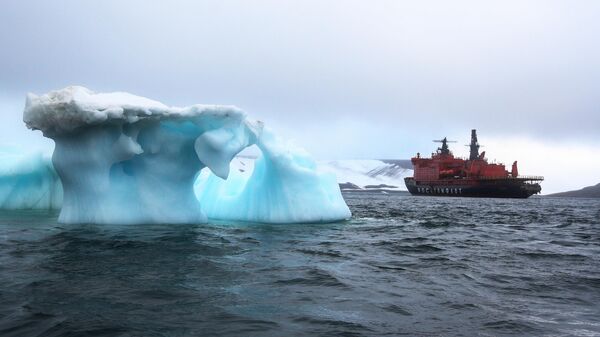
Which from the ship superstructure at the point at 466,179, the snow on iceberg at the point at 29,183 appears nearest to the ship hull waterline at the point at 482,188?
the ship superstructure at the point at 466,179

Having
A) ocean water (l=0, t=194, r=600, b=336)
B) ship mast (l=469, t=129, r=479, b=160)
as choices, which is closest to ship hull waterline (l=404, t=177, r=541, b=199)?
ship mast (l=469, t=129, r=479, b=160)

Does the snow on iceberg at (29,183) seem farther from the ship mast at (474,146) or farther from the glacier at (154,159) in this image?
the ship mast at (474,146)

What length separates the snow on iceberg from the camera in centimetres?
1986

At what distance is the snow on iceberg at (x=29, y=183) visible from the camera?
65.2 ft

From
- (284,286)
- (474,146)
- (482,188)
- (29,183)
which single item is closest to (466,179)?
(482,188)

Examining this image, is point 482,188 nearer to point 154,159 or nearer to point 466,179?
point 466,179

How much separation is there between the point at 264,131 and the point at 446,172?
7394 centimetres

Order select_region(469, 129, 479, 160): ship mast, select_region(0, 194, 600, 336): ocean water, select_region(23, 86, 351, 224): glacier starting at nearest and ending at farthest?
select_region(0, 194, 600, 336): ocean water, select_region(23, 86, 351, 224): glacier, select_region(469, 129, 479, 160): ship mast

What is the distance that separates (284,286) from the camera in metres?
7.26

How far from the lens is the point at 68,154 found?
14.1m

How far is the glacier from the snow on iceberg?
537 cm

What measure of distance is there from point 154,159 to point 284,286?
8.97 metres

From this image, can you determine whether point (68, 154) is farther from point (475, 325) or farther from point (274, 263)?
point (475, 325)

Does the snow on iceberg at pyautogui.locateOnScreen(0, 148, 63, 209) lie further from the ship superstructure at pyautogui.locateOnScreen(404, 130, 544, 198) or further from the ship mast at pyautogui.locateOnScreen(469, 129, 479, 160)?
the ship mast at pyautogui.locateOnScreen(469, 129, 479, 160)
